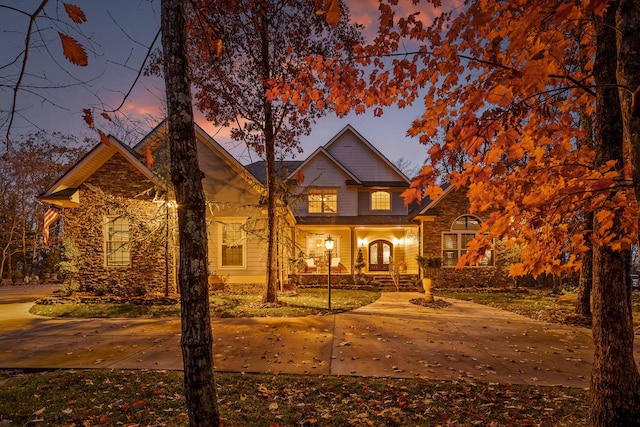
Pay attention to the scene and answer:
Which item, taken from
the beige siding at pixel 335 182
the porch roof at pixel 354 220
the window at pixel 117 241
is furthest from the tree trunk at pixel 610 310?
the beige siding at pixel 335 182

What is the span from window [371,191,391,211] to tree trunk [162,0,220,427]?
19419mm

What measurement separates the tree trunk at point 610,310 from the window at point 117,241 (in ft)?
49.8

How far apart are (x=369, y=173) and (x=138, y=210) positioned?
13.6 meters

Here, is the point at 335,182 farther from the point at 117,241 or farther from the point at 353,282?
the point at 117,241

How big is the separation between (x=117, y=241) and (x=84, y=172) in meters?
3.09

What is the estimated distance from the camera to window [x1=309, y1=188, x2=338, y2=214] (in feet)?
69.5

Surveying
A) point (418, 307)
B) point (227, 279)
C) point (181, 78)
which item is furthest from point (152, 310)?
point (181, 78)

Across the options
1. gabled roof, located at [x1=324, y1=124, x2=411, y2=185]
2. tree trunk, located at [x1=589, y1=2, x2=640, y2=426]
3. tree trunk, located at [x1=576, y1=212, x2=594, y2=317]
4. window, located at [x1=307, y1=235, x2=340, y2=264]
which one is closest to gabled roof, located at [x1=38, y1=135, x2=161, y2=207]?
window, located at [x1=307, y1=235, x2=340, y2=264]

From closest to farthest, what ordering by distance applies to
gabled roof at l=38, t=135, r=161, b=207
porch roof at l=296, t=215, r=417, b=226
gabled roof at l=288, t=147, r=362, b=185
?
1. gabled roof at l=38, t=135, r=161, b=207
2. porch roof at l=296, t=215, r=417, b=226
3. gabled roof at l=288, t=147, r=362, b=185

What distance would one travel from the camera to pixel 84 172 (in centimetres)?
1391

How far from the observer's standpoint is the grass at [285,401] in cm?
387

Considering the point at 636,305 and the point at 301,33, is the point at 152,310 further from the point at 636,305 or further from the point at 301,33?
the point at 636,305

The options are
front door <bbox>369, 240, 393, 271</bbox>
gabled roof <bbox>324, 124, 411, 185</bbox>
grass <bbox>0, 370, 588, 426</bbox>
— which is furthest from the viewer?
front door <bbox>369, 240, 393, 271</bbox>

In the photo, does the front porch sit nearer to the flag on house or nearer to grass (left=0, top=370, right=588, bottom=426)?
the flag on house
